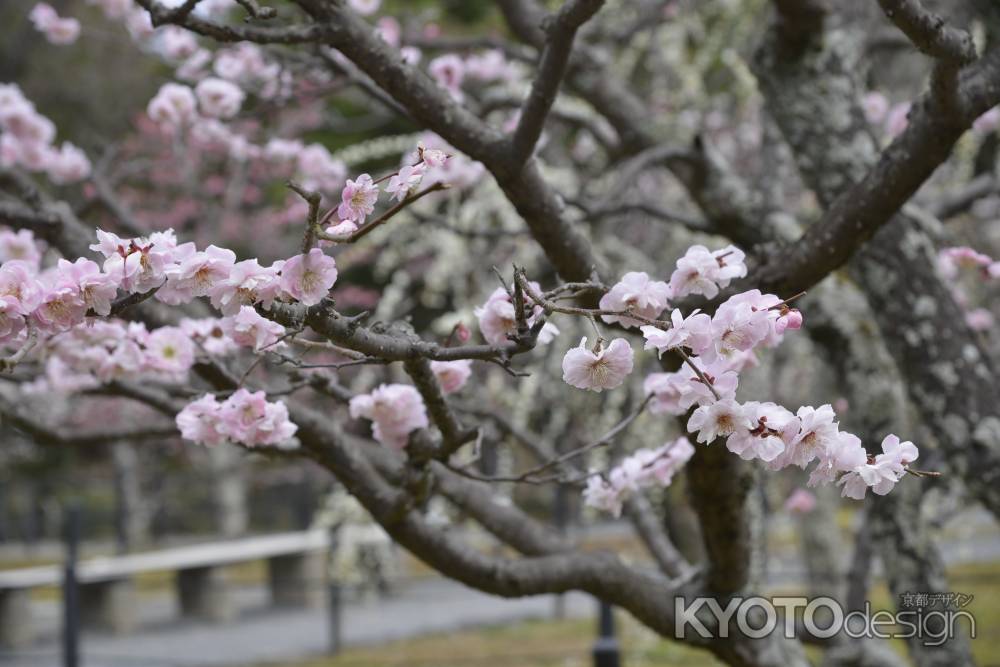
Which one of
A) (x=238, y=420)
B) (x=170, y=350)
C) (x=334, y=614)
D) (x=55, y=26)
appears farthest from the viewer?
(x=334, y=614)

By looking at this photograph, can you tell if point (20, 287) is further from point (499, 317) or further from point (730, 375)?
point (730, 375)

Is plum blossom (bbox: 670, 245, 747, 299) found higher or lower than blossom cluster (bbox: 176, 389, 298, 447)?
higher

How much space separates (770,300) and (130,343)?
1500 mm

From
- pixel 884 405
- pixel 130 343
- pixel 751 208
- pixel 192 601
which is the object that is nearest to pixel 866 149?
pixel 751 208

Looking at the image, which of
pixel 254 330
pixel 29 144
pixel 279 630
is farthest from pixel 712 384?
pixel 279 630

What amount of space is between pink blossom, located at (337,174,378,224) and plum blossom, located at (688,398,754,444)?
52cm

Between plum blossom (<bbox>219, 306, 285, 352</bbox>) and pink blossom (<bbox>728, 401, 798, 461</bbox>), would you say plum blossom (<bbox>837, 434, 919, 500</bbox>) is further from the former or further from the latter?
plum blossom (<bbox>219, 306, 285, 352</bbox>)

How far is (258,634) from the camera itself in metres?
7.60

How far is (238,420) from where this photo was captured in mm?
1832

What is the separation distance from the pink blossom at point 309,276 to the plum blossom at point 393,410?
2.25 ft

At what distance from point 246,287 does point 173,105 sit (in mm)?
2459

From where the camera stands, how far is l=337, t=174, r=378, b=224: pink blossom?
4.21ft

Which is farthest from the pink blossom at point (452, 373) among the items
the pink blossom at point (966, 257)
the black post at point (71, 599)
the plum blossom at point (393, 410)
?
the black post at point (71, 599)

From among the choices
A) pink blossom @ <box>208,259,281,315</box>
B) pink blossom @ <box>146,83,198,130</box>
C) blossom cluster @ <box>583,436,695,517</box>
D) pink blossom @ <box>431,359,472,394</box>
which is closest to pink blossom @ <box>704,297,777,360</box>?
pink blossom @ <box>208,259,281,315</box>
